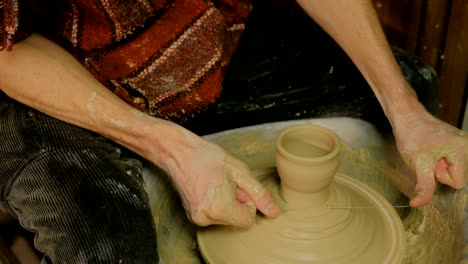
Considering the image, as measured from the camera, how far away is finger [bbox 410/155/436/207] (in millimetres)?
1199

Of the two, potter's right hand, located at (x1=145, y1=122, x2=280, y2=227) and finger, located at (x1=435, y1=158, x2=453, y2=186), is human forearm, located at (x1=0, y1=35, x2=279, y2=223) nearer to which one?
potter's right hand, located at (x1=145, y1=122, x2=280, y2=227)

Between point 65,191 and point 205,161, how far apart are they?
0.92 feet

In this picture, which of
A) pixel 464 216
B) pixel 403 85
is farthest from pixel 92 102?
pixel 464 216

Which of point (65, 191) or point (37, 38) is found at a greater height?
point (37, 38)

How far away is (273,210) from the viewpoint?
113 cm

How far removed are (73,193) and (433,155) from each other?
0.77 meters

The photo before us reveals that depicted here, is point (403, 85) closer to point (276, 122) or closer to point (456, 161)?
point (456, 161)

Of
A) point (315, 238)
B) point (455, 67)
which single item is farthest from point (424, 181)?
point (455, 67)

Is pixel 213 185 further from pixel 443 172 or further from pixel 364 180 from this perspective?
pixel 364 180

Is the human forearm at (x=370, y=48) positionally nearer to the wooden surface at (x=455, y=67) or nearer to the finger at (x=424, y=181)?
the finger at (x=424, y=181)

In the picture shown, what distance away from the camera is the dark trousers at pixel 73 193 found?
3.36ft

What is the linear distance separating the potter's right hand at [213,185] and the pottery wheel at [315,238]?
7 cm

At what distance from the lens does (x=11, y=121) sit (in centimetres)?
123

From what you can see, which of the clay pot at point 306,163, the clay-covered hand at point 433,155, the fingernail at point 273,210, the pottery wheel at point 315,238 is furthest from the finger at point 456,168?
the fingernail at point 273,210
